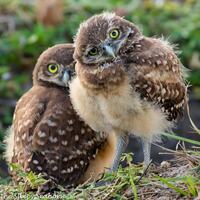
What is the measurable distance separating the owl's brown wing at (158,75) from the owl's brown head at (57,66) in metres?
0.97

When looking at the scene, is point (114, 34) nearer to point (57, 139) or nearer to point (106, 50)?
point (106, 50)

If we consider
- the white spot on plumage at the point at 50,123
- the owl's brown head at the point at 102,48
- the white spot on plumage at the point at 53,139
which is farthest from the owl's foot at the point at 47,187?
the owl's brown head at the point at 102,48

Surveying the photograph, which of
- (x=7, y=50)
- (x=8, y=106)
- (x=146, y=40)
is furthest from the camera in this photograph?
(x=7, y=50)

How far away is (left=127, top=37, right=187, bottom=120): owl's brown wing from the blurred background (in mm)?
4056

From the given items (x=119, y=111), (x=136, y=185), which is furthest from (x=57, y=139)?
(x=136, y=185)

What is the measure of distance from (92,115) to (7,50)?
629 cm

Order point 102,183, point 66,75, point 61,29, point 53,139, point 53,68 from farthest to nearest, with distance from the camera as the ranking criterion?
point 61,29, point 53,68, point 66,75, point 53,139, point 102,183

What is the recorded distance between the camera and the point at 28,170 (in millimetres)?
7219

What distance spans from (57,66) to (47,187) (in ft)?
4.79

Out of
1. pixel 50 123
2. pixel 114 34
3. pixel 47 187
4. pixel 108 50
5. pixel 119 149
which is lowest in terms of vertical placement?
pixel 47 187

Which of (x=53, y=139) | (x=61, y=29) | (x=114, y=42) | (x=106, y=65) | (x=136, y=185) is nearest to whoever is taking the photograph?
(x=136, y=185)

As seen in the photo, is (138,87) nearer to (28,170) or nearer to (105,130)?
(105,130)

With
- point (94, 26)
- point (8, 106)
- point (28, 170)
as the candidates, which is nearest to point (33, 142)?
point (28, 170)

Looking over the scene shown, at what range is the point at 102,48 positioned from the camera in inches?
274
